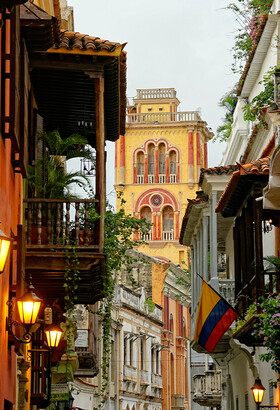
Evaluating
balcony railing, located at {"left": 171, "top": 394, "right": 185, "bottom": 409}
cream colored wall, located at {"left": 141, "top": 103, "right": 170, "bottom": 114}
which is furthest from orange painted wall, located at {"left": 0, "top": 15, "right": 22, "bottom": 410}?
cream colored wall, located at {"left": 141, "top": 103, "right": 170, "bottom": 114}

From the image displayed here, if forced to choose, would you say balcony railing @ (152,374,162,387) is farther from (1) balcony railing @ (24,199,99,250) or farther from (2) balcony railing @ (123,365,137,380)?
(1) balcony railing @ (24,199,99,250)

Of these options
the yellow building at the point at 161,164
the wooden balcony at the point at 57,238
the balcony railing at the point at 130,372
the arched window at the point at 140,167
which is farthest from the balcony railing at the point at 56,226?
the arched window at the point at 140,167

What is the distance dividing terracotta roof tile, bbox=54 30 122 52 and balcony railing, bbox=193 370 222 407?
67.8 ft

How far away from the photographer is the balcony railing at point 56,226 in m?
14.9

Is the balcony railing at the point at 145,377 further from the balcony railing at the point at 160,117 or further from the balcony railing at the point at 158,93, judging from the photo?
the balcony railing at the point at 158,93

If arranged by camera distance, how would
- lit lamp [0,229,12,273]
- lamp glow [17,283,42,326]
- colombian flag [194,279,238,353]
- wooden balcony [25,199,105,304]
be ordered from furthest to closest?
colombian flag [194,279,238,353]
wooden balcony [25,199,105,304]
lamp glow [17,283,42,326]
lit lamp [0,229,12,273]

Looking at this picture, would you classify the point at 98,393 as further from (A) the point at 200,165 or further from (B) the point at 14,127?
(A) the point at 200,165

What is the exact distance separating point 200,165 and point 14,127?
8424cm

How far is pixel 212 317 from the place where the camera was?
19906 mm

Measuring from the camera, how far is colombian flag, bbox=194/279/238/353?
19.5 m

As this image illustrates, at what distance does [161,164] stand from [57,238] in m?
82.5

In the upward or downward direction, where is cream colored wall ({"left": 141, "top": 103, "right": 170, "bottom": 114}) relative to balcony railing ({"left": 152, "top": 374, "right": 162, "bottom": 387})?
upward

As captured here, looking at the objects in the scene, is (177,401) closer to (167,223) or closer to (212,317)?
(167,223)

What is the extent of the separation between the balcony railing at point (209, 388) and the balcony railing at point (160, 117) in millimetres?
61708
